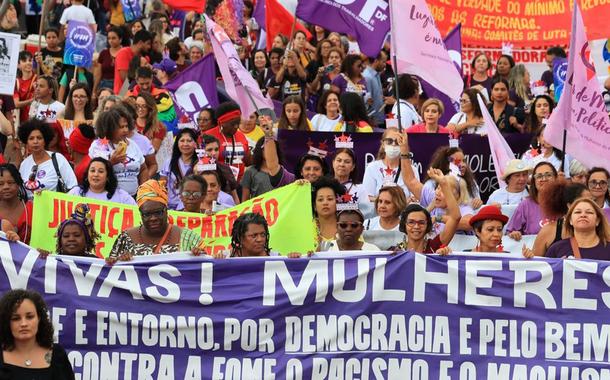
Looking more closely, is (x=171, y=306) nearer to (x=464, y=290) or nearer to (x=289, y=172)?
(x=464, y=290)

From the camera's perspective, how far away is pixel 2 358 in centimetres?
959

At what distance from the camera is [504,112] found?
17.3 metres

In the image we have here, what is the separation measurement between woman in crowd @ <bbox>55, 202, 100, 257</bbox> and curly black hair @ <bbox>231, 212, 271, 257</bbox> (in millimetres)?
934

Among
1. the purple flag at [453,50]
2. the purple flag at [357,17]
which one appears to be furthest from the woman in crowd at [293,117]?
the purple flag at [453,50]

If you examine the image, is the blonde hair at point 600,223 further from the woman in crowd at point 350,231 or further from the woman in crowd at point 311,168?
the woman in crowd at point 311,168

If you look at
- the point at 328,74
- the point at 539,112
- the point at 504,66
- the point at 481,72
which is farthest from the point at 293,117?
the point at 504,66

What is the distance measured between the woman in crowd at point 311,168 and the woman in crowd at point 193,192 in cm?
100

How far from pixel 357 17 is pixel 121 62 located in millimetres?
3092

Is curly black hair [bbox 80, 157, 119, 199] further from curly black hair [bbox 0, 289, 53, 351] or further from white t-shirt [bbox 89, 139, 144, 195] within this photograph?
curly black hair [bbox 0, 289, 53, 351]

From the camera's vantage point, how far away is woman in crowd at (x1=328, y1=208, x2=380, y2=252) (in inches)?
473

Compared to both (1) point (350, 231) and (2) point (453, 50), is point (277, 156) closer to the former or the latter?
(1) point (350, 231)

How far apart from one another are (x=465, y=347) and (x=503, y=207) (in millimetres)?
2945

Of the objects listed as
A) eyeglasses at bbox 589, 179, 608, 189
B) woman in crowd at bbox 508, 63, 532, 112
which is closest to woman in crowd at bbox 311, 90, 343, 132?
woman in crowd at bbox 508, 63, 532, 112

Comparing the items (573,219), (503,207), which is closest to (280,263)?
(573,219)
